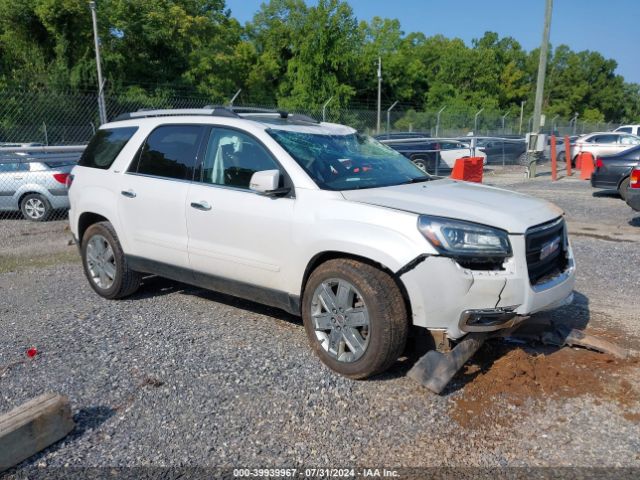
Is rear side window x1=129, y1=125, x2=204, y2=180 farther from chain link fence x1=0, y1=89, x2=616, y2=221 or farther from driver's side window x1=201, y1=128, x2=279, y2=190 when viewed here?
chain link fence x1=0, y1=89, x2=616, y2=221

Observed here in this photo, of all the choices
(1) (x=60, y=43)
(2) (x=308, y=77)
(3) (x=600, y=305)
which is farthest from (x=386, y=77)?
(3) (x=600, y=305)

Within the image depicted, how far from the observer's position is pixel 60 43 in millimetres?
36531

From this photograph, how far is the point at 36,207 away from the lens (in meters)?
11.3

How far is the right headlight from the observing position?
140 inches

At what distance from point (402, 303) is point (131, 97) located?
29255mm

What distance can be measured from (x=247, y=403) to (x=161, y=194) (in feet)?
7.19

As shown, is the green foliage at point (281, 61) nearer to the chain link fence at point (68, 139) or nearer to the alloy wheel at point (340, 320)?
the chain link fence at point (68, 139)

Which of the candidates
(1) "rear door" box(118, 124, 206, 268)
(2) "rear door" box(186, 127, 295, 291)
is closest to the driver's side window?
(2) "rear door" box(186, 127, 295, 291)

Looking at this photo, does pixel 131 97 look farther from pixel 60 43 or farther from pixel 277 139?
pixel 277 139

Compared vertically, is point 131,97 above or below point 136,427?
above

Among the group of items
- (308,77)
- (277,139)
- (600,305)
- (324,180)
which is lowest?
(600,305)

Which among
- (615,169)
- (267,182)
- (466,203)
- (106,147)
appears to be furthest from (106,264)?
(615,169)

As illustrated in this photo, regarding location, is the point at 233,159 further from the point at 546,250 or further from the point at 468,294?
the point at 546,250

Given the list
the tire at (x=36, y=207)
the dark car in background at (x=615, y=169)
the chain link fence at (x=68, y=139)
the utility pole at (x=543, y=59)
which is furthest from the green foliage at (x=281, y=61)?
the tire at (x=36, y=207)
